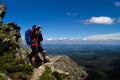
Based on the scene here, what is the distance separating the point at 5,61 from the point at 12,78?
2.42 m

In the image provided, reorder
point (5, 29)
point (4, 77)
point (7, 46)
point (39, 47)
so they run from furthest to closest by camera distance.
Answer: point (5, 29), point (39, 47), point (7, 46), point (4, 77)

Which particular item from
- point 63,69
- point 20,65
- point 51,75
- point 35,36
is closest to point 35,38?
point 35,36

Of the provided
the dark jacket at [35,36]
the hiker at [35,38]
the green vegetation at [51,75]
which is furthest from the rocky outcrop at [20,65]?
the dark jacket at [35,36]

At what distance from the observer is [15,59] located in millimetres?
21875

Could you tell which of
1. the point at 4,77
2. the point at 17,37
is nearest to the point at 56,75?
the point at 4,77

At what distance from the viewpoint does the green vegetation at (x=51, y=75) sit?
20.3 m

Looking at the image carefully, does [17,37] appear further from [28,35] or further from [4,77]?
[4,77]

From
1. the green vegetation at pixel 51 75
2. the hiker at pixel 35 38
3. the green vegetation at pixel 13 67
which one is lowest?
the green vegetation at pixel 51 75

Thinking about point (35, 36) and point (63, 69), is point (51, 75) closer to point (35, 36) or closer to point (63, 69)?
point (63, 69)

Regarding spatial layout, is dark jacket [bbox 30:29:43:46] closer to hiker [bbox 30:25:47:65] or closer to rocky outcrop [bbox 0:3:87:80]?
hiker [bbox 30:25:47:65]

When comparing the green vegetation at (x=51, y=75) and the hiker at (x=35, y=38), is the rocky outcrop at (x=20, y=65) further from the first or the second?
the hiker at (x=35, y=38)

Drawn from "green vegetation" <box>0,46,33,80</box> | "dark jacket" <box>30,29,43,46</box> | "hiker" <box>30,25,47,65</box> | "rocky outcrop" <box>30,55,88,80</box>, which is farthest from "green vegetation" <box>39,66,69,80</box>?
"dark jacket" <box>30,29,43,46</box>

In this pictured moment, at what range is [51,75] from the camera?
68.5 feet

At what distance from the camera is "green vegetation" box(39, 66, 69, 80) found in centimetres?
2031
